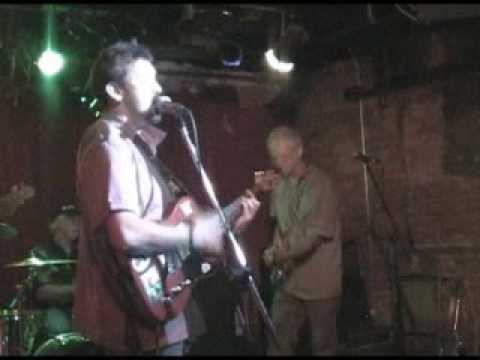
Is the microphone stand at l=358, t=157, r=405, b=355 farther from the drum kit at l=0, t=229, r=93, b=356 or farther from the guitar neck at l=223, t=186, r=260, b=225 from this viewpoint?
the guitar neck at l=223, t=186, r=260, b=225

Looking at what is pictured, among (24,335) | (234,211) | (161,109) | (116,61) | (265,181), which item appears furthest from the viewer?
(24,335)

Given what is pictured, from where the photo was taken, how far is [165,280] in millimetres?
2318

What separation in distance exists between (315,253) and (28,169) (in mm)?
2581

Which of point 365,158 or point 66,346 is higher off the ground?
point 365,158

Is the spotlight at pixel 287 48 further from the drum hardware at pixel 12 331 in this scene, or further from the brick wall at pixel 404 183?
the drum hardware at pixel 12 331

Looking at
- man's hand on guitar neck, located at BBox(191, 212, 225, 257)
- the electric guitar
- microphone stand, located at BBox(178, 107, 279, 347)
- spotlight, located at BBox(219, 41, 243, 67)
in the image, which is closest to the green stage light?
spotlight, located at BBox(219, 41, 243, 67)

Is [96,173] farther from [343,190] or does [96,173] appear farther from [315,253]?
[343,190]

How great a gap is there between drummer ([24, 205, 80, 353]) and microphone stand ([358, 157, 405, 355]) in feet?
7.58

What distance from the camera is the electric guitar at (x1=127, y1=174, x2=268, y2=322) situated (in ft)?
7.24

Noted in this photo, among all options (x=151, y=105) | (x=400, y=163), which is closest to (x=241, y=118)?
(x=400, y=163)

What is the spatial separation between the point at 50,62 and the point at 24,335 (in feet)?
6.46

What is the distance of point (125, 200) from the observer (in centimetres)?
216

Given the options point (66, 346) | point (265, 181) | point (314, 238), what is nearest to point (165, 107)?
point (265, 181)

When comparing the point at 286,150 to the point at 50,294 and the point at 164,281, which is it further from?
the point at 164,281
